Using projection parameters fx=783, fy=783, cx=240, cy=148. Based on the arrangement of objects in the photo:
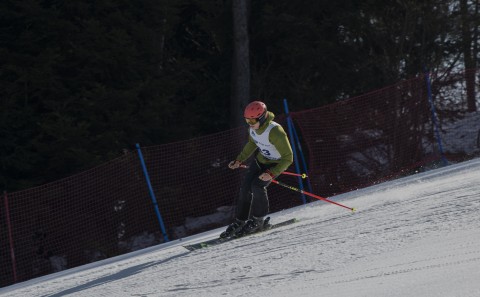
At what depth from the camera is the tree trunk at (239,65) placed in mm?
18000

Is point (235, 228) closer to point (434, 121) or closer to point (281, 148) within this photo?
point (281, 148)

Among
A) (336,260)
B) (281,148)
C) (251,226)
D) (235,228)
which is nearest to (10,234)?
(235,228)

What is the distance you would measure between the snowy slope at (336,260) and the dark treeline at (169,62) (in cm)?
480

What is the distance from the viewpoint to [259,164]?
31.3 feet

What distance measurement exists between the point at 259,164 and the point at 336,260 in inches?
106

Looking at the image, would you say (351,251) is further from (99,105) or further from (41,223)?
(99,105)

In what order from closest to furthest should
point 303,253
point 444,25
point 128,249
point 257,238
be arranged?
point 303,253 < point 257,238 < point 128,249 < point 444,25

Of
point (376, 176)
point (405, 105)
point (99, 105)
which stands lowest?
point (376, 176)

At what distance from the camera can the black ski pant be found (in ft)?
30.8

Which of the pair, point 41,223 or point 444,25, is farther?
point 444,25

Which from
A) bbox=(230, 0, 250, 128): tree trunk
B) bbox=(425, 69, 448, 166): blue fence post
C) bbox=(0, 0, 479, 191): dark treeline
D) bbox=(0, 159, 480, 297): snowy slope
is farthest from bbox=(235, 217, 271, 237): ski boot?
bbox=(230, 0, 250, 128): tree trunk

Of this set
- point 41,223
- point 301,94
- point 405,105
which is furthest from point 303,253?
point 301,94

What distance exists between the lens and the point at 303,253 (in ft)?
25.1

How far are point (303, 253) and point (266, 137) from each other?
6.58ft
